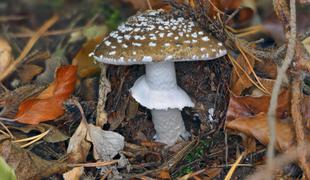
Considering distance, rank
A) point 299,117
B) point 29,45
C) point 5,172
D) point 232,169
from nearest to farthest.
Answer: point 5,172, point 299,117, point 232,169, point 29,45

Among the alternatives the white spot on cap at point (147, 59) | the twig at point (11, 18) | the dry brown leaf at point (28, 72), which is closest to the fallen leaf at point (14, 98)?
the dry brown leaf at point (28, 72)

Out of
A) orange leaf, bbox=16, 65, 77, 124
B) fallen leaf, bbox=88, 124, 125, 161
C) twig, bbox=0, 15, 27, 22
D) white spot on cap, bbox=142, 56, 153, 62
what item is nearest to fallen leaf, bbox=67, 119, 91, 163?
fallen leaf, bbox=88, 124, 125, 161

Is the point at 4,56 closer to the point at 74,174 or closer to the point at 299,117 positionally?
the point at 74,174

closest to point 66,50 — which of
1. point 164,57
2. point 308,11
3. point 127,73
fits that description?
point 127,73

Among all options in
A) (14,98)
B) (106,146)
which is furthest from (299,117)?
(14,98)

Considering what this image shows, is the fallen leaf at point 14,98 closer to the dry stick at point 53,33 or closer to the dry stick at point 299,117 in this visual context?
the dry stick at point 53,33

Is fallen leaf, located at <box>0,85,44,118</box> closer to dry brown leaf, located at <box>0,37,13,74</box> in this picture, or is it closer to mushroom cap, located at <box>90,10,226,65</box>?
dry brown leaf, located at <box>0,37,13,74</box>
